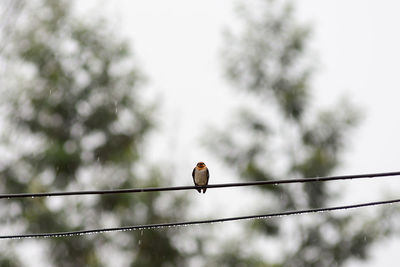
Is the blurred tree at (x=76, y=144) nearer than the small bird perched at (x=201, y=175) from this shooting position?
No

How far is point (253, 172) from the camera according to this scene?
10.9 m

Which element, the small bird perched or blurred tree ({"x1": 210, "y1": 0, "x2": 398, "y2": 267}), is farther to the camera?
blurred tree ({"x1": 210, "y1": 0, "x2": 398, "y2": 267})

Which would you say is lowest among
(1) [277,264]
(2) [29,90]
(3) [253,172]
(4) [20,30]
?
(1) [277,264]

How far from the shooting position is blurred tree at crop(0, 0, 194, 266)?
10750 millimetres

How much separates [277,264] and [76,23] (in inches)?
279

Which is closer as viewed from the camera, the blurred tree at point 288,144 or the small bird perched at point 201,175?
the small bird perched at point 201,175

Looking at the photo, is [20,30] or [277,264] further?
[20,30]

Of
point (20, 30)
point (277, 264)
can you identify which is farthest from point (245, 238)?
point (20, 30)

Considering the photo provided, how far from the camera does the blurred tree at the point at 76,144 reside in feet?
35.3

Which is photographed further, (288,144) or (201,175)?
(288,144)

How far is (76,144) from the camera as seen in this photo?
11.2m

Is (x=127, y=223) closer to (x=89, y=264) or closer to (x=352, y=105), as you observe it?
(x=89, y=264)

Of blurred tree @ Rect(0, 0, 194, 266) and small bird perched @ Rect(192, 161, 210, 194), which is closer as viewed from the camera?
small bird perched @ Rect(192, 161, 210, 194)

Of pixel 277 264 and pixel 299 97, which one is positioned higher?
pixel 299 97
